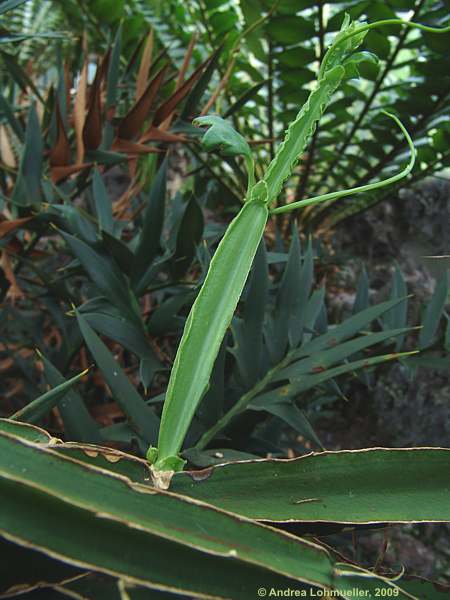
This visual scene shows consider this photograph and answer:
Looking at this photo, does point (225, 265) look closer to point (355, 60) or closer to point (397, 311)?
point (355, 60)

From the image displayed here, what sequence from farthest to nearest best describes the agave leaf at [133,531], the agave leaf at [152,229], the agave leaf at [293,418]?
the agave leaf at [152,229], the agave leaf at [293,418], the agave leaf at [133,531]

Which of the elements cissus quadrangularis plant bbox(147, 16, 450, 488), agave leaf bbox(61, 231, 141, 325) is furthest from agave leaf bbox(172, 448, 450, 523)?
agave leaf bbox(61, 231, 141, 325)

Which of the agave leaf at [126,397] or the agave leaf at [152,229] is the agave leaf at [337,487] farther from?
the agave leaf at [152,229]

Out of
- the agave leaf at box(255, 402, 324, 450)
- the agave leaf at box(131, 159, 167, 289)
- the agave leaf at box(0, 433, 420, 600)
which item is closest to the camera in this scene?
the agave leaf at box(0, 433, 420, 600)

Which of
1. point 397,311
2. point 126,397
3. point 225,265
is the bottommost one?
point 397,311

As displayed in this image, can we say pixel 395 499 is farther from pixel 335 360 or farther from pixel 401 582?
pixel 335 360

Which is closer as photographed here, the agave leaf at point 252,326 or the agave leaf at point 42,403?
the agave leaf at point 42,403

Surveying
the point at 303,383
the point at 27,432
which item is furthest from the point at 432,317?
the point at 27,432

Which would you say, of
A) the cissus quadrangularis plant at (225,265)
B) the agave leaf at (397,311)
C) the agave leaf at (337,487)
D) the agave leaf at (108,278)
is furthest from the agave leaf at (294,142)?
the agave leaf at (397,311)

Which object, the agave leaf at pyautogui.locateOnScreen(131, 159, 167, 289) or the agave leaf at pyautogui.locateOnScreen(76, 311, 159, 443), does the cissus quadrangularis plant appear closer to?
the agave leaf at pyautogui.locateOnScreen(76, 311, 159, 443)
